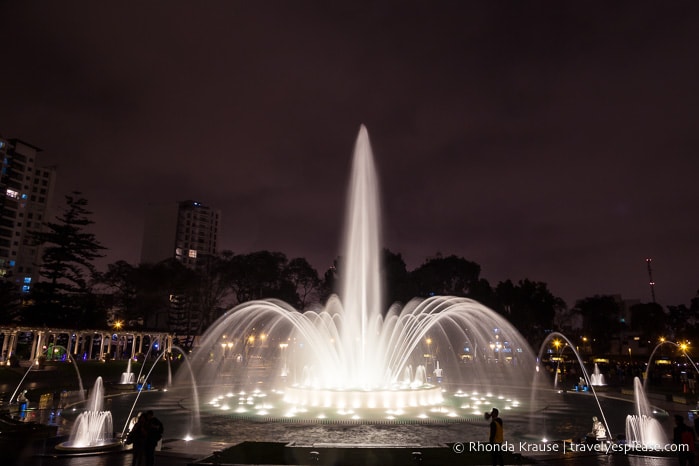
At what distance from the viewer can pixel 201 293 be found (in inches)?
3068

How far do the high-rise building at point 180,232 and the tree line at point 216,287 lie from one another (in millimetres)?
57809

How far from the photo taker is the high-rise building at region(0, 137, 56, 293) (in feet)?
373

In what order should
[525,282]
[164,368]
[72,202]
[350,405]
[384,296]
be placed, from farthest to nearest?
[525,282] < [72,202] < [384,296] < [164,368] < [350,405]

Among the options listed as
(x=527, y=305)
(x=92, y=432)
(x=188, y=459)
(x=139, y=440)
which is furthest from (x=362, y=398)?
(x=527, y=305)

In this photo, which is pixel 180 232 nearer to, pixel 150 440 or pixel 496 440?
pixel 150 440

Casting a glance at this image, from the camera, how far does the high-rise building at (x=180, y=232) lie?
491 ft

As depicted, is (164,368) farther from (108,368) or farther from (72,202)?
(72,202)

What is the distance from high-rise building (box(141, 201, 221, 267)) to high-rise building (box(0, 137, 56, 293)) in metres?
30.1

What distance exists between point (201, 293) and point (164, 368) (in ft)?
71.6

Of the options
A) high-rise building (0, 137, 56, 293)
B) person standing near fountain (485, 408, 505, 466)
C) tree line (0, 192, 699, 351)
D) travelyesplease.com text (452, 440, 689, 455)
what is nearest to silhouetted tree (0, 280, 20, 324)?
tree line (0, 192, 699, 351)

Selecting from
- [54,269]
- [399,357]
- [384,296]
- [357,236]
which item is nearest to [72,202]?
[54,269]

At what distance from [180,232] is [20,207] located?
47.7 m

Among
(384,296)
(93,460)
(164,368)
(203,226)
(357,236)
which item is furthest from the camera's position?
(203,226)

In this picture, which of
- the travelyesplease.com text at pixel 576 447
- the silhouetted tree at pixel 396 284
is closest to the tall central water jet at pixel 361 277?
the travelyesplease.com text at pixel 576 447
